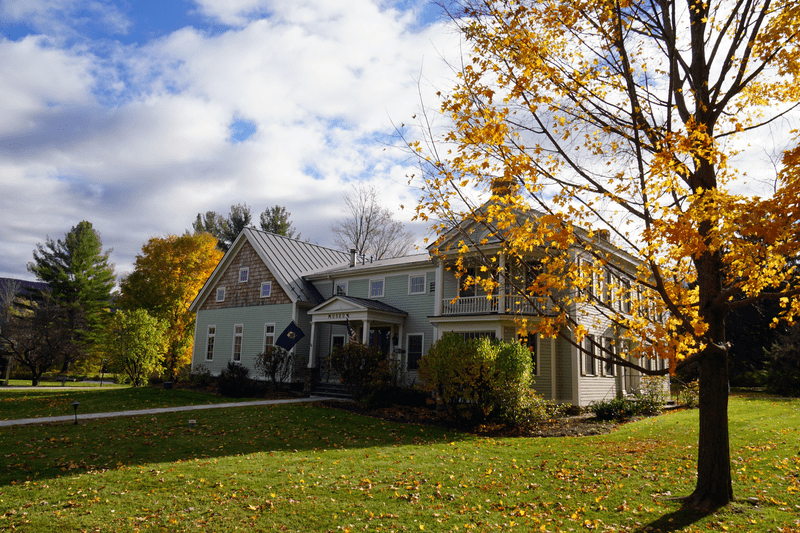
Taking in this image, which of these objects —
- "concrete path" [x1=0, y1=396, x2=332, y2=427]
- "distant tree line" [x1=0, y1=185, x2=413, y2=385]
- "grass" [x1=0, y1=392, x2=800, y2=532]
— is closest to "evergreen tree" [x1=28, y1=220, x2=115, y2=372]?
"distant tree line" [x1=0, y1=185, x2=413, y2=385]

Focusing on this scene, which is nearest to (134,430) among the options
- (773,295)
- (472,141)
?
(472,141)

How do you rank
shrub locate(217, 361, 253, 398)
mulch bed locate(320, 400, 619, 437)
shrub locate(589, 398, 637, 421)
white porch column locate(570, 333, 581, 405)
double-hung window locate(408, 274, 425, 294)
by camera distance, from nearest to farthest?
mulch bed locate(320, 400, 619, 437), shrub locate(589, 398, 637, 421), white porch column locate(570, 333, 581, 405), shrub locate(217, 361, 253, 398), double-hung window locate(408, 274, 425, 294)

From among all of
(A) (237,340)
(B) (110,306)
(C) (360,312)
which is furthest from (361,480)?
(B) (110,306)

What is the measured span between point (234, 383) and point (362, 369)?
5835 mm

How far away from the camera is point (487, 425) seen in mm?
13078

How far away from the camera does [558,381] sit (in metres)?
17.7

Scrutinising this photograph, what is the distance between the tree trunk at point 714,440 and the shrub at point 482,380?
707 centimetres

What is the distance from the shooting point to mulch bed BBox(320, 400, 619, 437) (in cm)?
1276

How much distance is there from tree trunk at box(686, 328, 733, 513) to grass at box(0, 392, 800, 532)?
0.23m

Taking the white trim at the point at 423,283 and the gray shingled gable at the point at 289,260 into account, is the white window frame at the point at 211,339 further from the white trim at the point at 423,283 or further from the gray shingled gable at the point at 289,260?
the white trim at the point at 423,283

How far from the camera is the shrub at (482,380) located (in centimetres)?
1327

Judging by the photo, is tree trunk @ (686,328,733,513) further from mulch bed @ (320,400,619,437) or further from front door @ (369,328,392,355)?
front door @ (369,328,392,355)

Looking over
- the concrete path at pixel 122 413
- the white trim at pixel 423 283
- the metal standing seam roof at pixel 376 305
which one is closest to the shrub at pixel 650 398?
the white trim at pixel 423 283

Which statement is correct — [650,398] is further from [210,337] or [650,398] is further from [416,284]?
[210,337]
